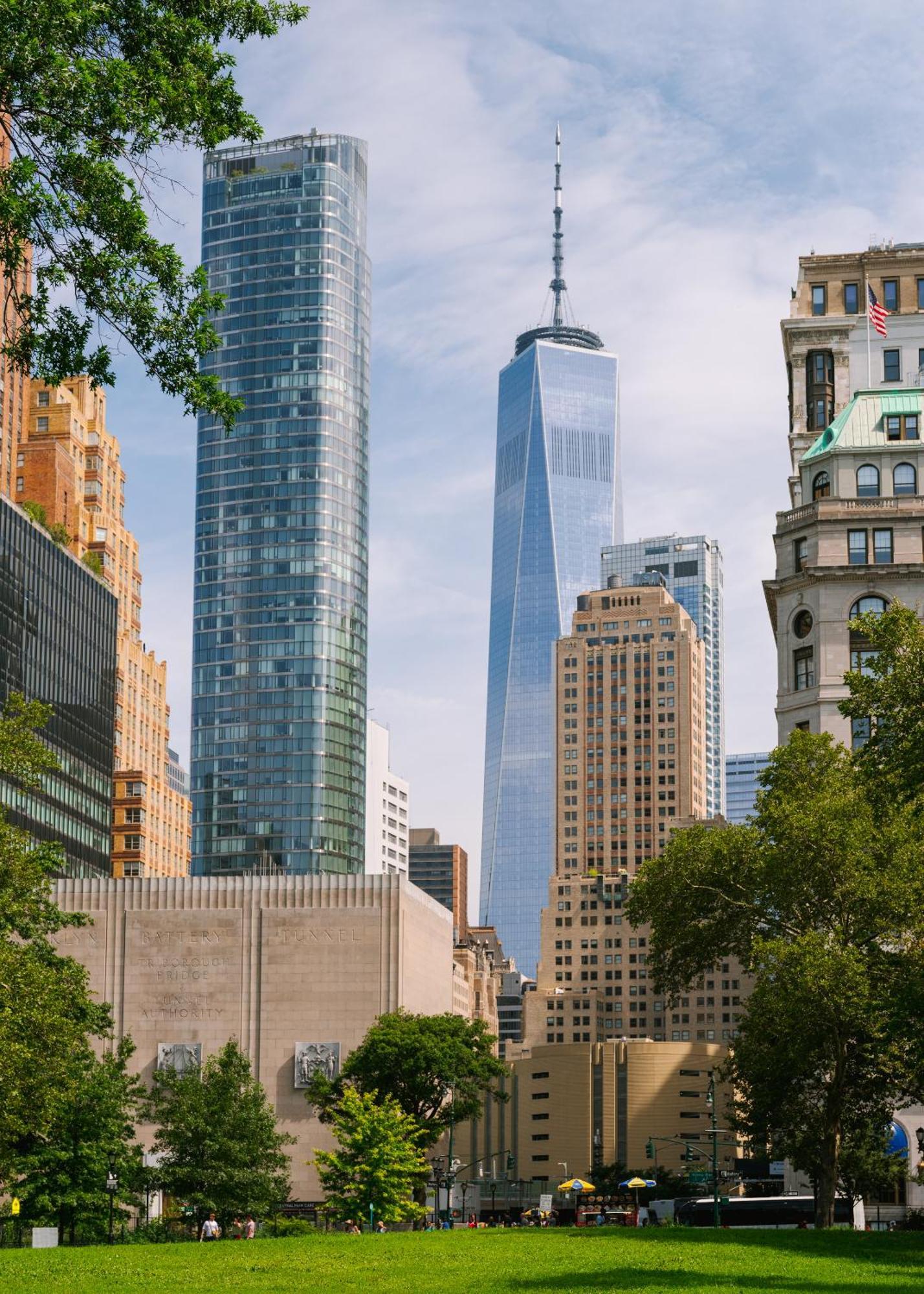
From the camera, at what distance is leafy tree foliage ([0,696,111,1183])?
59594 millimetres

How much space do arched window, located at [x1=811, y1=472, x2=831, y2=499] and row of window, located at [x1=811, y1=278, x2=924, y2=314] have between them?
22096mm

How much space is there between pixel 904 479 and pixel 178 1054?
2761 inches

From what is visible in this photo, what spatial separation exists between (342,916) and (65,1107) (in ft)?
213

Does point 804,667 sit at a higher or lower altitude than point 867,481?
lower

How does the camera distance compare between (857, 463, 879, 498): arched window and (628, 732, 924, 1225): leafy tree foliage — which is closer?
(628, 732, 924, 1225): leafy tree foliage

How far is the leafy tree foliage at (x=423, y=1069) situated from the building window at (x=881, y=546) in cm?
4294

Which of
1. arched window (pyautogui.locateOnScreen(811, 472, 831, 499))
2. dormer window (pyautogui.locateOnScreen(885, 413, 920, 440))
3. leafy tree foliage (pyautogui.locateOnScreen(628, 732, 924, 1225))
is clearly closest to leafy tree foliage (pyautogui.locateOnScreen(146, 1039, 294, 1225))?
leafy tree foliage (pyautogui.locateOnScreen(628, 732, 924, 1225))

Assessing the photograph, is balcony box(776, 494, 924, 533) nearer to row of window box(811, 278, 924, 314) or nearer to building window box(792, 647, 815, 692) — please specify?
building window box(792, 647, 815, 692)

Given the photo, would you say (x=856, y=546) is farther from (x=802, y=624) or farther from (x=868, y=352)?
(x=868, y=352)

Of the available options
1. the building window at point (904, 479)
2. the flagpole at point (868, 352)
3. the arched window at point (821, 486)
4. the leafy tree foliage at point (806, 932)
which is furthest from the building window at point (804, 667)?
the flagpole at point (868, 352)

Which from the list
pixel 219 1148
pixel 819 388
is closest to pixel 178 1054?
pixel 219 1148

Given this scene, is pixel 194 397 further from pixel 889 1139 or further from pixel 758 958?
pixel 889 1139

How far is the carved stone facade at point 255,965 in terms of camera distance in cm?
14088

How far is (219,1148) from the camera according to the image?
89500 millimetres
